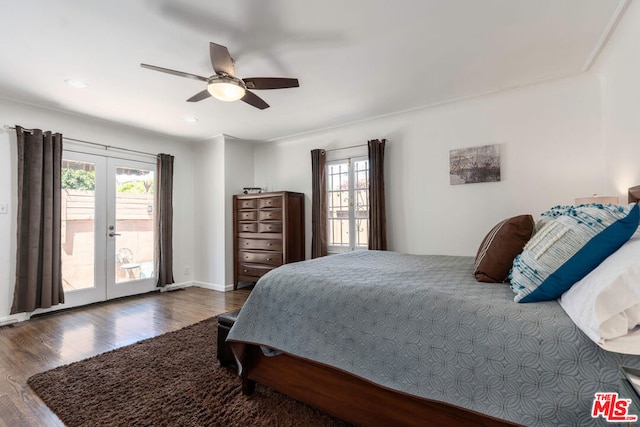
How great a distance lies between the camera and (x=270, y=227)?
15.0ft

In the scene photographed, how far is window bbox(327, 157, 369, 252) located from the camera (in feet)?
14.2

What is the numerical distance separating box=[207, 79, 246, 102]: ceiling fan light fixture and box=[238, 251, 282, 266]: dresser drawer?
256 centimetres

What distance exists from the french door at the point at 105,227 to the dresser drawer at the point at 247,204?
1324 millimetres

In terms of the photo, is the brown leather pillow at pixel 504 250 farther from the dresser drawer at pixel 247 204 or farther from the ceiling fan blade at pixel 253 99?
the dresser drawer at pixel 247 204

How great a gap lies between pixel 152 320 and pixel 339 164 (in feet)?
10.4

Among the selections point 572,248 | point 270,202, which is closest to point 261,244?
point 270,202

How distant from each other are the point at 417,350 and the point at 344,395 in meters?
0.51

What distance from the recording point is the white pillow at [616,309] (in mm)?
877

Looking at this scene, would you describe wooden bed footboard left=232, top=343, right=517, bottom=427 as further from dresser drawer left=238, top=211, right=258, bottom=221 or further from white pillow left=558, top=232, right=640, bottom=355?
dresser drawer left=238, top=211, right=258, bottom=221

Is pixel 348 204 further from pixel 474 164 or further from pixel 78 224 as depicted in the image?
pixel 78 224

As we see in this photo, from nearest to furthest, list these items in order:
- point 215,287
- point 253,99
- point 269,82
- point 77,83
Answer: point 269,82, point 253,99, point 77,83, point 215,287

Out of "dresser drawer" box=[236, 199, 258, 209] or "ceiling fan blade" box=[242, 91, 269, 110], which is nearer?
"ceiling fan blade" box=[242, 91, 269, 110]

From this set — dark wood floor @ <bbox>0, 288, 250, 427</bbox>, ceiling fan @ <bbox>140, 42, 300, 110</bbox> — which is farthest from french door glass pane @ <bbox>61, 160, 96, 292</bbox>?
ceiling fan @ <bbox>140, 42, 300, 110</bbox>

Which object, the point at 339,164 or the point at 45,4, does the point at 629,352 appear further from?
the point at 339,164
